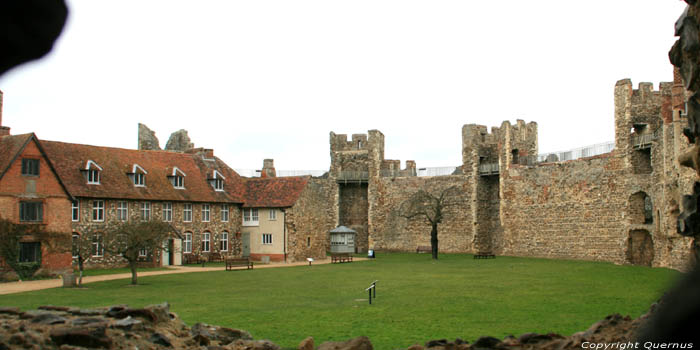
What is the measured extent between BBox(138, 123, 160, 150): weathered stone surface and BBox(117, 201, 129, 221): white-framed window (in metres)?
16.9

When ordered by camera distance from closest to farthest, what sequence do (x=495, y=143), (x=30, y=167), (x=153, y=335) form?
(x=153, y=335) → (x=30, y=167) → (x=495, y=143)

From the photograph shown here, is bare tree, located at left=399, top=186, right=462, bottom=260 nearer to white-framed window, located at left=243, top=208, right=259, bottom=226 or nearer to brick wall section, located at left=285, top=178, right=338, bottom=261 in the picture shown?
brick wall section, located at left=285, top=178, right=338, bottom=261

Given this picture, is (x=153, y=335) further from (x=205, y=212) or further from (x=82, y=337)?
(x=205, y=212)

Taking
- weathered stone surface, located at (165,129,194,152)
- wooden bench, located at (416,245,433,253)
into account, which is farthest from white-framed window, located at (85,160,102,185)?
wooden bench, located at (416,245,433,253)

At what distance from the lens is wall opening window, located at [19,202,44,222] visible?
1382 inches

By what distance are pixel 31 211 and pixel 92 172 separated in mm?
6477

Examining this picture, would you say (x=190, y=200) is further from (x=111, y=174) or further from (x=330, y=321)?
(x=330, y=321)

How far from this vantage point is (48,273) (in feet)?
117

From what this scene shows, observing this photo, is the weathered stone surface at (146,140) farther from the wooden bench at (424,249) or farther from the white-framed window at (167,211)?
the wooden bench at (424,249)

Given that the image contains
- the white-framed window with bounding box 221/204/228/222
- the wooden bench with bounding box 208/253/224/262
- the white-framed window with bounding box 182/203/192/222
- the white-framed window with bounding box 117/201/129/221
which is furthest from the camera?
the white-framed window with bounding box 221/204/228/222

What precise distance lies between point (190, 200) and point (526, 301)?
31.0m

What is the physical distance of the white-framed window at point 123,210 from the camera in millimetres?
42156

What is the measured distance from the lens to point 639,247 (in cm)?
4006

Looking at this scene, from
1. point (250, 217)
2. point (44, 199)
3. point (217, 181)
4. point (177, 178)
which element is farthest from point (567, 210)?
point (44, 199)
